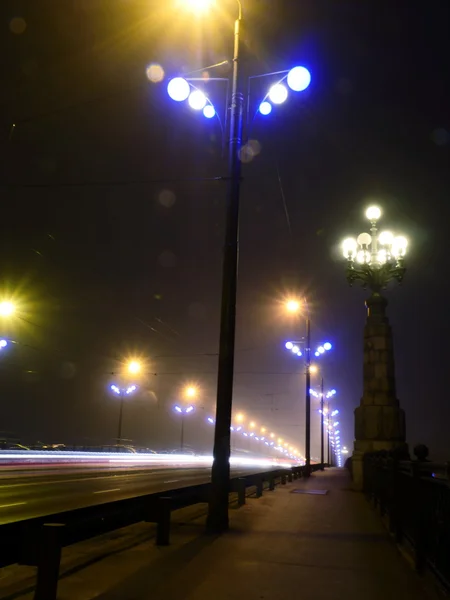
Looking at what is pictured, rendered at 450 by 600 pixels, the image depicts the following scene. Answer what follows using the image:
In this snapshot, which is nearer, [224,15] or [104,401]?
[224,15]

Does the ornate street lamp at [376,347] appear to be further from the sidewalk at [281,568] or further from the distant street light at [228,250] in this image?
the distant street light at [228,250]

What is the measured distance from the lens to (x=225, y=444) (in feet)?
32.5

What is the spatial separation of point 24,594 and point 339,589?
328cm

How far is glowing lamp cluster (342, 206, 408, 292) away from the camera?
20562 millimetres

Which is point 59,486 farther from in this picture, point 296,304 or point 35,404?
point 35,404

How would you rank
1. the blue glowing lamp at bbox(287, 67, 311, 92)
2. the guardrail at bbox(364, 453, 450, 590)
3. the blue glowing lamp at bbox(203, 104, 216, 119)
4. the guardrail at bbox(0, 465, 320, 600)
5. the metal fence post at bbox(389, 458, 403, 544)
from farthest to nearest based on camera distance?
the blue glowing lamp at bbox(203, 104, 216, 119) < the blue glowing lamp at bbox(287, 67, 311, 92) < the metal fence post at bbox(389, 458, 403, 544) < the guardrail at bbox(364, 453, 450, 590) < the guardrail at bbox(0, 465, 320, 600)

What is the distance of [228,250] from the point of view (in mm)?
10984

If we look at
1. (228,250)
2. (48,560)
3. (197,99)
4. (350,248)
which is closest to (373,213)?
(350,248)

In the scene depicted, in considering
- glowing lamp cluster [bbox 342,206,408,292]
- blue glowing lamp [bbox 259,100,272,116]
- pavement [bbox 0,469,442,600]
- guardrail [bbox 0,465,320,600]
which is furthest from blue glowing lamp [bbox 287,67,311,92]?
glowing lamp cluster [bbox 342,206,408,292]

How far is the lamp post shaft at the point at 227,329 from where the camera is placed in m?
9.55

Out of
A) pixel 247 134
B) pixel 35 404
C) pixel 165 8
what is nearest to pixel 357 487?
pixel 247 134

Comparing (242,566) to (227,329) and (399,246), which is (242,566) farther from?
(399,246)

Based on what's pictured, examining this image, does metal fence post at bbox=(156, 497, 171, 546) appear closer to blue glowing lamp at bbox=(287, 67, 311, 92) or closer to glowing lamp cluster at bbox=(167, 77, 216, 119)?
glowing lamp cluster at bbox=(167, 77, 216, 119)

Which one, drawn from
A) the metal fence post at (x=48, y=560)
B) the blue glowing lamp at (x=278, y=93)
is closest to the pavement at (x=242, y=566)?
the metal fence post at (x=48, y=560)
